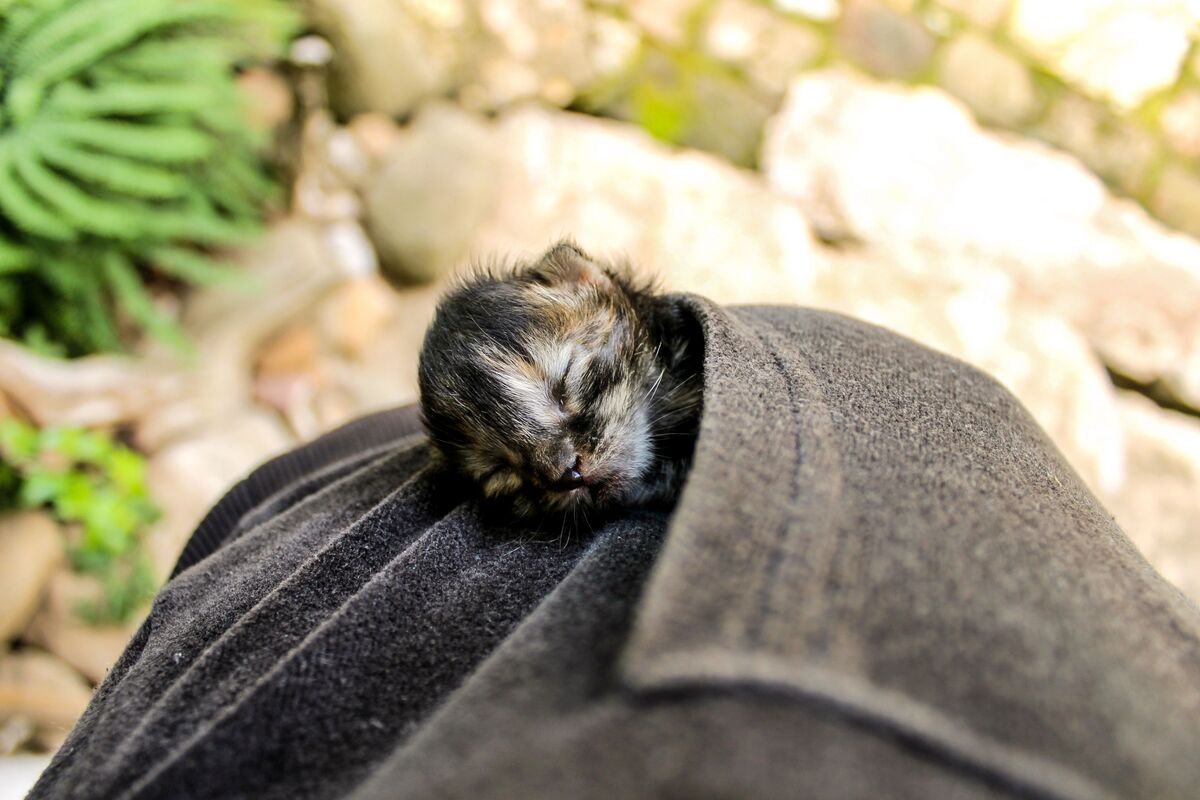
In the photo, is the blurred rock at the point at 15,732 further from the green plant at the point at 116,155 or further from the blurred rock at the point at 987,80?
the blurred rock at the point at 987,80

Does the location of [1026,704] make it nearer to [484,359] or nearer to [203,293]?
[484,359]

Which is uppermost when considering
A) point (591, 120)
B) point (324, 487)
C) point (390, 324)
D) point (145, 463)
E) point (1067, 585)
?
point (1067, 585)

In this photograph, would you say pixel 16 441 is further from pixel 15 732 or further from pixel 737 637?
pixel 737 637

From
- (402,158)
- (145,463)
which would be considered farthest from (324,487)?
(402,158)

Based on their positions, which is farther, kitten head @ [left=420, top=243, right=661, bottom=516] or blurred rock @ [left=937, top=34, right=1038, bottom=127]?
blurred rock @ [left=937, top=34, right=1038, bottom=127]

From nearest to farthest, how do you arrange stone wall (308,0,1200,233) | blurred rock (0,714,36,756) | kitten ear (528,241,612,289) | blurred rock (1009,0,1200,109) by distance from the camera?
kitten ear (528,241,612,289)
blurred rock (0,714,36,756)
blurred rock (1009,0,1200,109)
stone wall (308,0,1200,233)

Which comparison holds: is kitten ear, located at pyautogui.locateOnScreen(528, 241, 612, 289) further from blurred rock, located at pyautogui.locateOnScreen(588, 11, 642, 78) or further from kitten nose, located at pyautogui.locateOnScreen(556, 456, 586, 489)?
blurred rock, located at pyautogui.locateOnScreen(588, 11, 642, 78)

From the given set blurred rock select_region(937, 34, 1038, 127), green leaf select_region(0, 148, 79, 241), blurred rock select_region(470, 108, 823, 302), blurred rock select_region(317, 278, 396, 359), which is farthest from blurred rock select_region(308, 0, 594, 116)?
blurred rock select_region(937, 34, 1038, 127)
